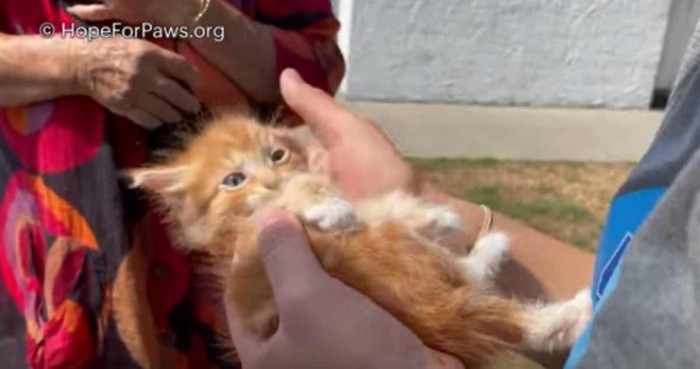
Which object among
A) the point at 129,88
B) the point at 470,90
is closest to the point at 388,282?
the point at 129,88

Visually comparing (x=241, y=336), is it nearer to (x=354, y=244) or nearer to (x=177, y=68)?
(x=354, y=244)

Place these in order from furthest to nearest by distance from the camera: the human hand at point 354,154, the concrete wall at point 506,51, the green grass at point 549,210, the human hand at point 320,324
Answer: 1. the concrete wall at point 506,51
2. the green grass at point 549,210
3. the human hand at point 354,154
4. the human hand at point 320,324

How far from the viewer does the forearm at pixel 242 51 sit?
1751mm

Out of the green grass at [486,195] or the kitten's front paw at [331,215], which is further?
the green grass at [486,195]

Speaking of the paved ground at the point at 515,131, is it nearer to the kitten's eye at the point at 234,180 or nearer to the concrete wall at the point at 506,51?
the concrete wall at the point at 506,51

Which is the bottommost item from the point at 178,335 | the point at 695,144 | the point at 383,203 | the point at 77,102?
the point at 178,335

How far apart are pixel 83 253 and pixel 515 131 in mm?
3939

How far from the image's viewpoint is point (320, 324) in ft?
3.44

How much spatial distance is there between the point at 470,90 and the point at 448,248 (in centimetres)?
461

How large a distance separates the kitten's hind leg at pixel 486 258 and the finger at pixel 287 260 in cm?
19

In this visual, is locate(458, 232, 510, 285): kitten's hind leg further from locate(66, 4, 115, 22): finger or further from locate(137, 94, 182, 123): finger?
locate(66, 4, 115, 22): finger

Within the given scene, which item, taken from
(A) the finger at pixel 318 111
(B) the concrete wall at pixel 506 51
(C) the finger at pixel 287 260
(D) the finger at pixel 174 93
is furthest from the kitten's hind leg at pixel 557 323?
(B) the concrete wall at pixel 506 51

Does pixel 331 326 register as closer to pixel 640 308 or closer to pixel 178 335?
pixel 640 308

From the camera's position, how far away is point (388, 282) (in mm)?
1079
